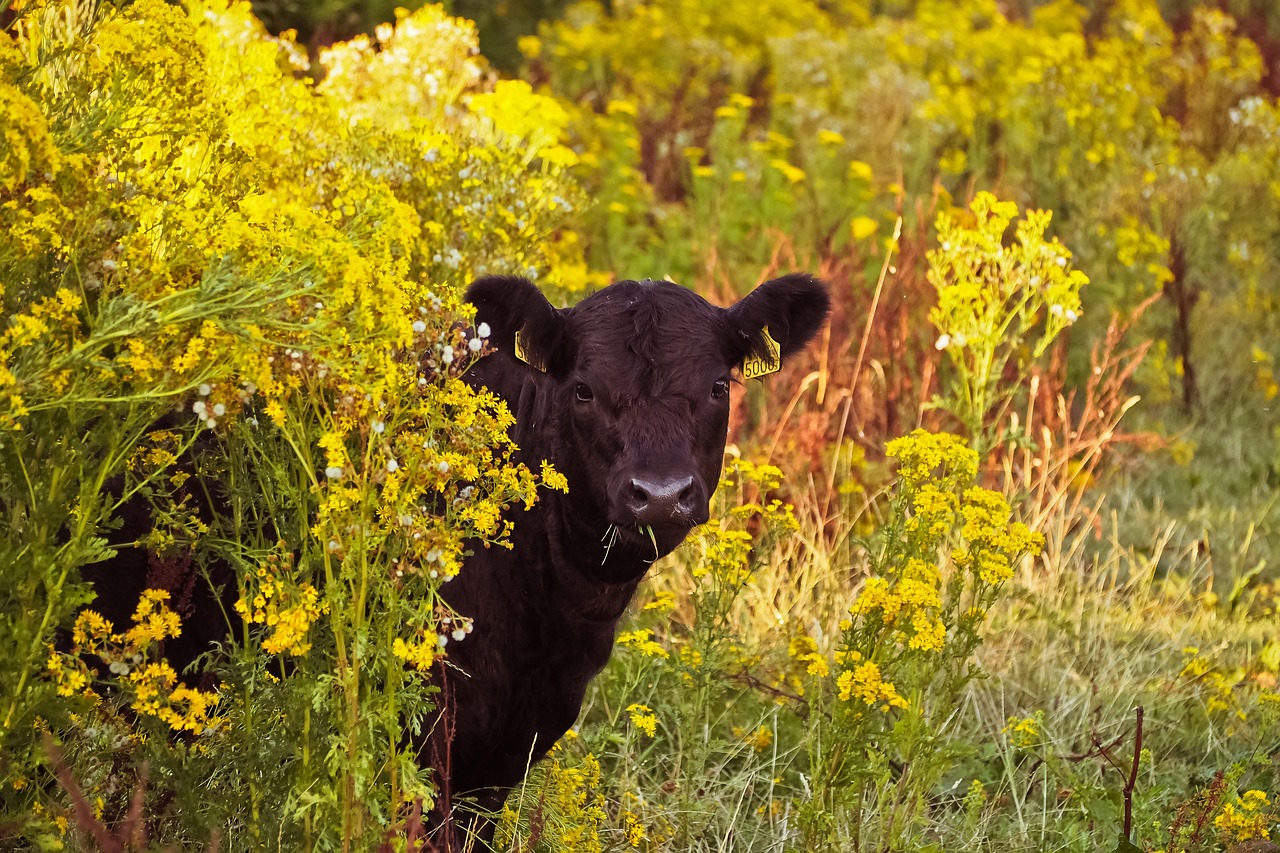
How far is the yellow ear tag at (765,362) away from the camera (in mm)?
4227

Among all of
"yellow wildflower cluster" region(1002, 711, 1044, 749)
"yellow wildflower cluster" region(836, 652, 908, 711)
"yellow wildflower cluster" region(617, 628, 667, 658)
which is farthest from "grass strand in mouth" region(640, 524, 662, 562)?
"yellow wildflower cluster" region(1002, 711, 1044, 749)

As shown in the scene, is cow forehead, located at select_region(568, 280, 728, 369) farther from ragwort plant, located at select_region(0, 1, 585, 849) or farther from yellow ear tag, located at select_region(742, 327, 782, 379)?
ragwort plant, located at select_region(0, 1, 585, 849)

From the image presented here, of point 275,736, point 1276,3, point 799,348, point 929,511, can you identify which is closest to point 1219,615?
point 799,348

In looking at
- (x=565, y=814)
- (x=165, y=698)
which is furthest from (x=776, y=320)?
(x=165, y=698)

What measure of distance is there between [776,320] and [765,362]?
0.45ft

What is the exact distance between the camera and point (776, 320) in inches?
167

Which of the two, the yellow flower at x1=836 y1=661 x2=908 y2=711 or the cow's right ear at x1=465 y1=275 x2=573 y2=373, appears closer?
the yellow flower at x1=836 y1=661 x2=908 y2=711

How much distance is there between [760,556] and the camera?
3895 mm

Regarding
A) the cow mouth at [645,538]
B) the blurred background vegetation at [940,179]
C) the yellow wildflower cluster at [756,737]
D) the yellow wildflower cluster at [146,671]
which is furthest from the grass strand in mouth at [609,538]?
the blurred background vegetation at [940,179]

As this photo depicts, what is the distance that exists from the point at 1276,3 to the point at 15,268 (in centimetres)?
1801

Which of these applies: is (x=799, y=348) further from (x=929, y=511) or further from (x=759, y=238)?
(x=759, y=238)

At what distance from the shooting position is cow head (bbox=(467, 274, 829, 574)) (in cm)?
358

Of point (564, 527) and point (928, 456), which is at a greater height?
point (928, 456)

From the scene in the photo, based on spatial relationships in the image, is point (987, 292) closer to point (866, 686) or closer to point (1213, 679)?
point (1213, 679)
